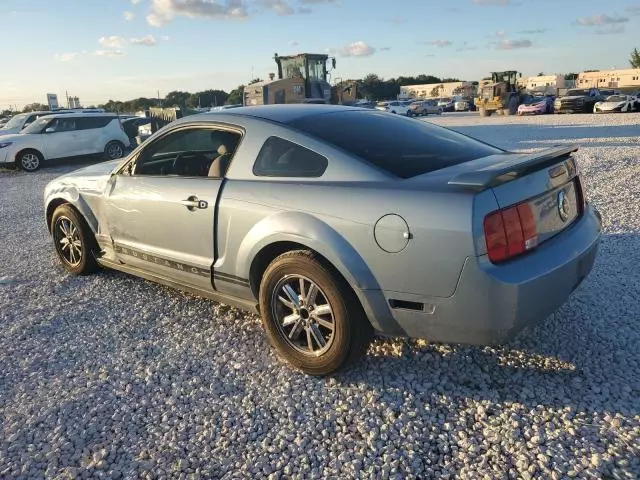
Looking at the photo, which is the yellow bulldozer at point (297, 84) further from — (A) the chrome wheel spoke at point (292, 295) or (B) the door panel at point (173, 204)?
(A) the chrome wheel spoke at point (292, 295)

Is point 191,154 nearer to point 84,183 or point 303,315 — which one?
point 84,183

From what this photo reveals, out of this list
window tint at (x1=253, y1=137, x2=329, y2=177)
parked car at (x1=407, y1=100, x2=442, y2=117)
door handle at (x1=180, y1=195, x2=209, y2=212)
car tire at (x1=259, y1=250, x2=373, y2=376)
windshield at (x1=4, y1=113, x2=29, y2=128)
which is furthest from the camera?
parked car at (x1=407, y1=100, x2=442, y2=117)

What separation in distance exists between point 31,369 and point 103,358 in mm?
446

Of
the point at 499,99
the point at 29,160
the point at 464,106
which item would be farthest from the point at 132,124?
the point at 464,106

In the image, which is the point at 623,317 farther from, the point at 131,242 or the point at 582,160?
the point at 582,160

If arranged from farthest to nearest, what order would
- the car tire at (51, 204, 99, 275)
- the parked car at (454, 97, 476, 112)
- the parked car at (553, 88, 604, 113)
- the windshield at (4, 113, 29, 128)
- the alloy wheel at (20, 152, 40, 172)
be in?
the parked car at (454, 97, 476, 112)
the parked car at (553, 88, 604, 113)
the windshield at (4, 113, 29, 128)
the alloy wheel at (20, 152, 40, 172)
the car tire at (51, 204, 99, 275)

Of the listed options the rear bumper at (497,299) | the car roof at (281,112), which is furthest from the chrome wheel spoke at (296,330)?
the car roof at (281,112)

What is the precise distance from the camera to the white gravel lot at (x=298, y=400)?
245 centimetres

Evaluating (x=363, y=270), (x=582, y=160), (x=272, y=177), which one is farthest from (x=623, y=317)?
(x=582, y=160)

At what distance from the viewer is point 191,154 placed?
453 cm

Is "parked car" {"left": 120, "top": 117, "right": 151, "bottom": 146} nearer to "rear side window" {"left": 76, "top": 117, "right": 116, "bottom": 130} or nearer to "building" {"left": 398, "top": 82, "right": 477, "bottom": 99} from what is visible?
"rear side window" {"left": 76, "top": 117, "right": 116, "bottom": 130}

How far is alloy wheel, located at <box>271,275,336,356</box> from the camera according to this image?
Result: 307cm

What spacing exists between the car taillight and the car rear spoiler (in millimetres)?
150

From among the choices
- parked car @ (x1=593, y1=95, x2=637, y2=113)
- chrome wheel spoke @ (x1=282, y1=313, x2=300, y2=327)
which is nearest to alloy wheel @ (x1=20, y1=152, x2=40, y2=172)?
chrome wheel spoke @ (x1=282, y1=313, x2=300, y2=327)
